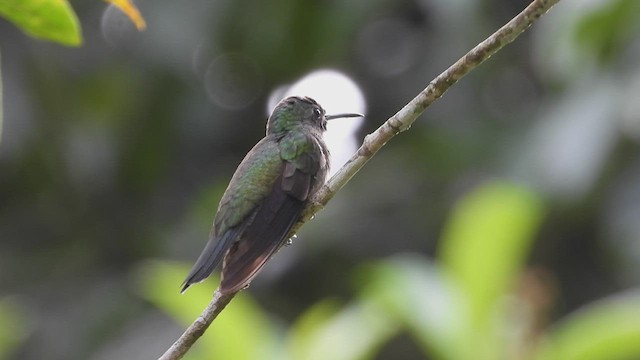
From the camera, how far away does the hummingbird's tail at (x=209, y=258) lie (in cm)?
311

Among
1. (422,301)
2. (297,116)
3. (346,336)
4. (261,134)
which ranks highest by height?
(261,134)

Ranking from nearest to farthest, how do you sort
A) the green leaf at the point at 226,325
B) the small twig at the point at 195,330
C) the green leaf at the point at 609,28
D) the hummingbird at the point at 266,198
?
1. the small twig at the point at 195,330
2. the hummingbird at the point at 266,198
3. the green leaf at the point at 226,325
4. the green leaf at the point at 609,28

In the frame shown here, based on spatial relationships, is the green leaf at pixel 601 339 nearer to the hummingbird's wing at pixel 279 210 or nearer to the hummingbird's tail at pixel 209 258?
the hummingbird's wing at pixel 279 210

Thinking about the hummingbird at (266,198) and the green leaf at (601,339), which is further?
the hummingbird at (266,198)

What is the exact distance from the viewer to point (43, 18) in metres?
2.04

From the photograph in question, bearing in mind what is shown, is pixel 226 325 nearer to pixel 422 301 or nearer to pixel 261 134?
pixel 422 301

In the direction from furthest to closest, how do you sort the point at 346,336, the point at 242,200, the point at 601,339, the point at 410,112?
the point at 242,200 < the point at 346,336 < the point at 601,339 < the point at 410,112

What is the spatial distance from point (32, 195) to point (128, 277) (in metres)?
1.51

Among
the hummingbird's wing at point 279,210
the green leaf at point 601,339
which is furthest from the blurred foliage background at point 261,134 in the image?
the green leaf at point 601,339

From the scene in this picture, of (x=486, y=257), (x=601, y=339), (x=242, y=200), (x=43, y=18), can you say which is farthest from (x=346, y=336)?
(x=43, y=18)

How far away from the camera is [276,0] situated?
7.28 meters

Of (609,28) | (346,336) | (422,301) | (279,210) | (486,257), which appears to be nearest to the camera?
(486,257)

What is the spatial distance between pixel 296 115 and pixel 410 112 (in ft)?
5.75

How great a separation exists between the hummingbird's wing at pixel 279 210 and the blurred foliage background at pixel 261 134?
177cm
